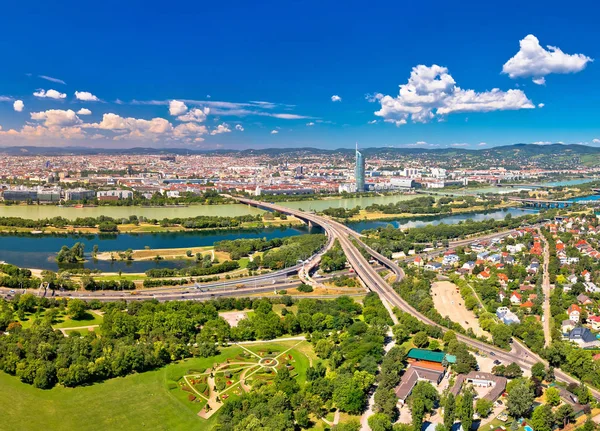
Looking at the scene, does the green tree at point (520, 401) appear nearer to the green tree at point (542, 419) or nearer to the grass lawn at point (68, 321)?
the green tree at point (542, 419)

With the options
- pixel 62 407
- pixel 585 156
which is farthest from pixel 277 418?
pixel 585 156

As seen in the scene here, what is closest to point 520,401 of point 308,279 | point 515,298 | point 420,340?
point 420,340

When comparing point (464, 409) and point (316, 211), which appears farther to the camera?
point (316, 211)

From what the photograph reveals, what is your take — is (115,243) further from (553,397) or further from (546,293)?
(553,397)

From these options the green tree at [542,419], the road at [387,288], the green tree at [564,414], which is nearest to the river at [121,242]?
the road at [387,288]

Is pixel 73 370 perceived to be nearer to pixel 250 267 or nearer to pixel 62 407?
pixel 62 407

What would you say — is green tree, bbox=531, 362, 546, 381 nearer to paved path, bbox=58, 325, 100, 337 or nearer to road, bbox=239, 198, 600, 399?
road, bbox=239, 198, 600, 399
